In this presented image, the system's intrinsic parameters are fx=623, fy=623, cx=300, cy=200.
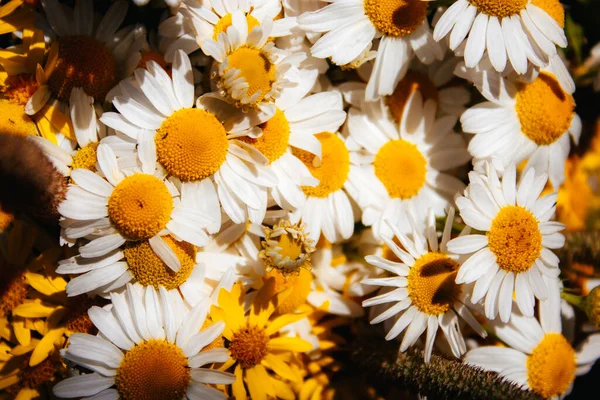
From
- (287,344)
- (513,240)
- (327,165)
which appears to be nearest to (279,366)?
(287,344)

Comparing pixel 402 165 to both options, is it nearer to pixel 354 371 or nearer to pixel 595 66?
pixel 354 371

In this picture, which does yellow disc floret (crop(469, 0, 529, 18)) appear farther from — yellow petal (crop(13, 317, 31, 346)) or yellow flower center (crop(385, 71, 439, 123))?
yellow petal (crop(13, 317, 31, 346))

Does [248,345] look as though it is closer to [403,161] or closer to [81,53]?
[403,161]

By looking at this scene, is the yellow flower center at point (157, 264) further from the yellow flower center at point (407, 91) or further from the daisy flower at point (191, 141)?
the yellow flower center at point (407, 91)

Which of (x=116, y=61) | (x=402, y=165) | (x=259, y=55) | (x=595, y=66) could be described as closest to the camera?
(x=259, y=55)

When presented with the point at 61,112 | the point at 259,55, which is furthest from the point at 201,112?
the point at 61,112

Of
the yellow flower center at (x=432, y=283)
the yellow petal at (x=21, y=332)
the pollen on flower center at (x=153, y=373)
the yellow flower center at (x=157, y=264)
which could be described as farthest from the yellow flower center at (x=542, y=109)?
the yellow petal at (x=21, y=332)

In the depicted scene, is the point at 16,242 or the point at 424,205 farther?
the point at 424,205

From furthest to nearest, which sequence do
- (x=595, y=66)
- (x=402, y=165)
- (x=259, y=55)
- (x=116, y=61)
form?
Result: 1. (x=595, y=66)
2. (x=402, y=165)
3. (x=116, y=61)
4. (x=259, y=55)

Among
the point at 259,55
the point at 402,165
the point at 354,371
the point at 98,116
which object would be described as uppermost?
the point at 259,55
